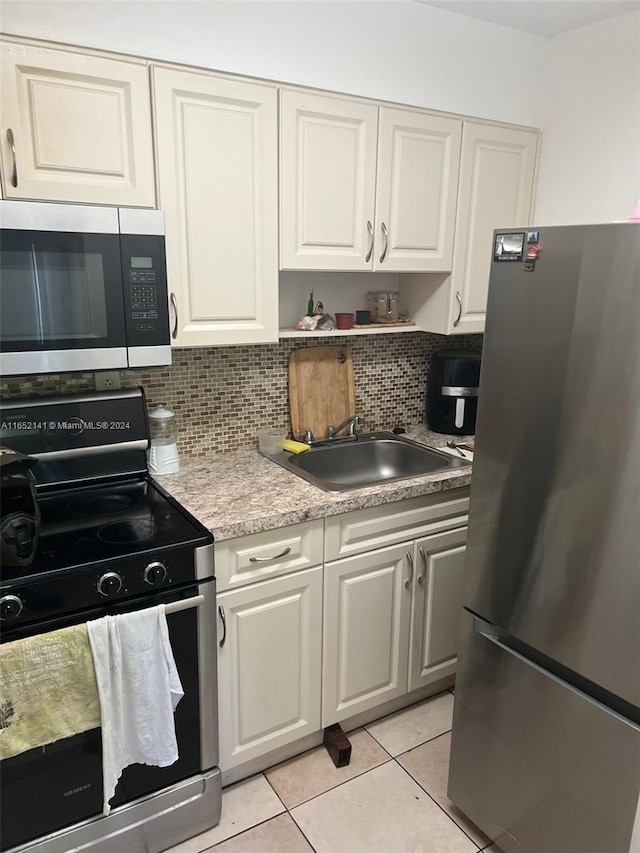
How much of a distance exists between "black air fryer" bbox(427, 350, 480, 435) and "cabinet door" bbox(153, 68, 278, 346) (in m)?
0.89

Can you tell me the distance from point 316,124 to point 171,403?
1.02m

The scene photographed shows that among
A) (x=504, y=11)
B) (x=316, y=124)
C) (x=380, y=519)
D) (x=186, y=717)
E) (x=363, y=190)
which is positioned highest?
(x=504, y=11)

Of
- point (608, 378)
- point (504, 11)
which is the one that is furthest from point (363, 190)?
point (608, 378)

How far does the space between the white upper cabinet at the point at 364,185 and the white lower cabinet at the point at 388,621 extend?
3.27 feet

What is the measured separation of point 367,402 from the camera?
254cm

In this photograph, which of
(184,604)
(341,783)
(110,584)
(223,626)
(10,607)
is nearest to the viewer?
(10,607)

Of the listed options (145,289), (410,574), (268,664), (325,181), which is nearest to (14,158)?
(145,289)

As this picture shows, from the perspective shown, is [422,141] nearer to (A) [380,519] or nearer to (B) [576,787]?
(A) [380,519]

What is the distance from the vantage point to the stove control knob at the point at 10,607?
4.22 feet

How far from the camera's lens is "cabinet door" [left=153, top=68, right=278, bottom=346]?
1.65 meters

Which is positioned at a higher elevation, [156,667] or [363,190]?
[363,190]

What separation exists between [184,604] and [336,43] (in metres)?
1.73

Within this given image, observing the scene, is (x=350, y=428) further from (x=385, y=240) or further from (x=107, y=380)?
(x=107, y=380)

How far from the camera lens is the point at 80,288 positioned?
1.54 meters
